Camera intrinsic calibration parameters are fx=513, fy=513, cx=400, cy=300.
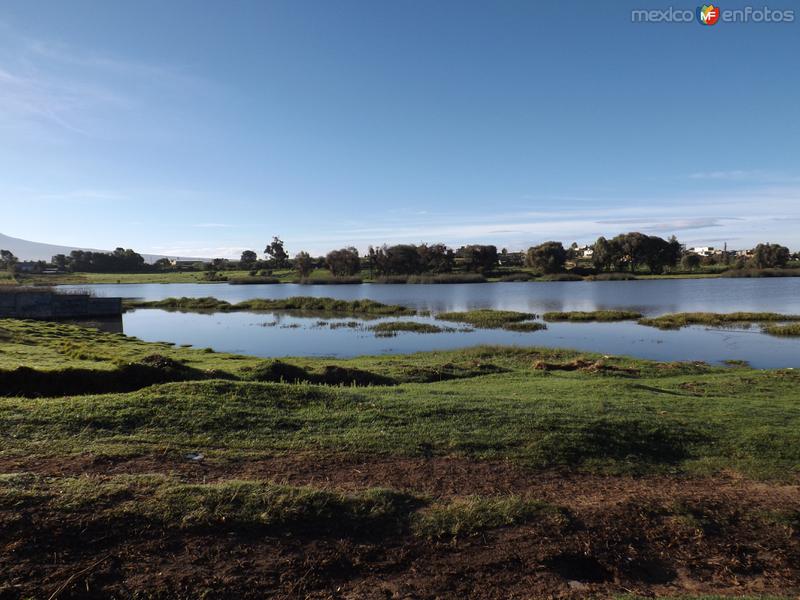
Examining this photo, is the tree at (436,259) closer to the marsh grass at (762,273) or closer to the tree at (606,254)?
the tree at (606,254)

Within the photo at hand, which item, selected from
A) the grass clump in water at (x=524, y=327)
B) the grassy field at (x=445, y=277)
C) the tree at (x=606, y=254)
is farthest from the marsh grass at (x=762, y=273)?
the grass clump in water at (x=524, y=327)

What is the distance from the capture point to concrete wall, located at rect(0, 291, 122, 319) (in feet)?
172

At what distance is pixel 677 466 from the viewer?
895 centimetres

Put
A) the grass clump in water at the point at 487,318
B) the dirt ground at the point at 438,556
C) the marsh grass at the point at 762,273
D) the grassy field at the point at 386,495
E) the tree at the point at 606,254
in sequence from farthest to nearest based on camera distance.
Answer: the tree at the point at 606,254 → the marsh grass at the point at 762,273 → the grass clump in water at the point at 487,318 → the grassy field at the point at 386,495 → the dirt ground at the point at 438,556

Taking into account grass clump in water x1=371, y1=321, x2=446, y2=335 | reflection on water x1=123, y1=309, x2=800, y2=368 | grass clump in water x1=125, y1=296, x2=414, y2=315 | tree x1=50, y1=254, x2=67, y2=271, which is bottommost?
reflection on water x1=123, y1=309, x2=800, y2=368

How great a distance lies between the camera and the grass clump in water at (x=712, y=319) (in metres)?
45.5

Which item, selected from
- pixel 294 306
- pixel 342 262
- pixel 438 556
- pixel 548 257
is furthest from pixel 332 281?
pixel 438 556

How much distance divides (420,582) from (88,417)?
7.66 metres

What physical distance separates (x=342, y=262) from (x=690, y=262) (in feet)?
320

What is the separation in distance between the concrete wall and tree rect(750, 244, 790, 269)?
14386cm

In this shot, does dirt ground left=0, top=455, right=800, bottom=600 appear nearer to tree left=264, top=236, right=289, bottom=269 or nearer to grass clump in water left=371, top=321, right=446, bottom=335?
grass clump in water left=371, top=321, right=446, bottom=335

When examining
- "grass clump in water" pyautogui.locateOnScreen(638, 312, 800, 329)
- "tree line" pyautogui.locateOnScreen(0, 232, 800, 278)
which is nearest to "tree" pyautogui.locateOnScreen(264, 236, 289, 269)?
"tree line" pyautogui.locateOnScreen(0, 232, 800, 278)

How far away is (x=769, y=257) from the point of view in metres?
132

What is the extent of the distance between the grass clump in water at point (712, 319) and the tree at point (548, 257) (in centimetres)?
8890
